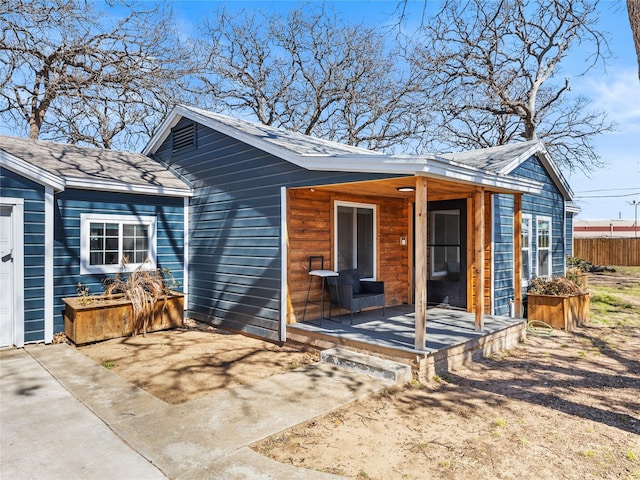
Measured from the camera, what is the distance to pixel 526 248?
28.9 feet

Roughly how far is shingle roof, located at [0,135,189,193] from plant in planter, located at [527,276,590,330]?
6.78 m

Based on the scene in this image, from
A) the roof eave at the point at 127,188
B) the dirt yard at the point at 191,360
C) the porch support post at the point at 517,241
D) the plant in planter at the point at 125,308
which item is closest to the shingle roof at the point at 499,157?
the porch support post at the point at 517,241

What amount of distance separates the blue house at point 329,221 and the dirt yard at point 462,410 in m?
0.76

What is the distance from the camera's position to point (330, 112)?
1997 cm

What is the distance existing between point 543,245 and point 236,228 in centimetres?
683

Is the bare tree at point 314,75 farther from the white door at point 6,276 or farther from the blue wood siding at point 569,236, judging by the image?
the white door at point 6,276

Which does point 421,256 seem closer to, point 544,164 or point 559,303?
point 559,303

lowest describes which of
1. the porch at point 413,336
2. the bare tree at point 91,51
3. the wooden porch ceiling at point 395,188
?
the porch at point 413,336

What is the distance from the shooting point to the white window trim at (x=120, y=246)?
21.9 feet

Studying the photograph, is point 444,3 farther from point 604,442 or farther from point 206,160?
point 604,442

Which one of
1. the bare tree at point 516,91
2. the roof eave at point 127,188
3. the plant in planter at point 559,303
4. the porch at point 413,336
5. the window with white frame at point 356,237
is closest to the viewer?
the porch at point 413,336

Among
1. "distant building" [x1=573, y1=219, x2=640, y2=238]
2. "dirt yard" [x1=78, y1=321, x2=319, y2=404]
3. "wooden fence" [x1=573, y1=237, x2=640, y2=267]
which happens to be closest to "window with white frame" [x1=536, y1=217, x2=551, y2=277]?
"dirt yard" [x1=78, y1=321, x2=319, y2=404]

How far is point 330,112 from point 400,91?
3258 mm

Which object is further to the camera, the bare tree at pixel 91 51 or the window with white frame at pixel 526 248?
the window with white frame at pixel 526 248
